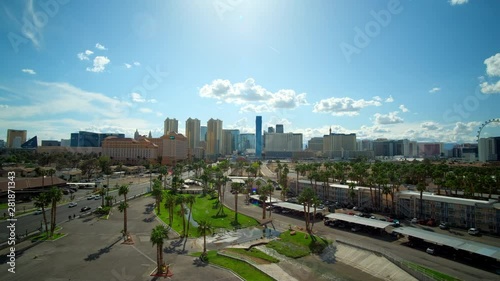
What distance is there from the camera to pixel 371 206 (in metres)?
69.3

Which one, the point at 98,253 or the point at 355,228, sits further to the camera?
the point at 355,228

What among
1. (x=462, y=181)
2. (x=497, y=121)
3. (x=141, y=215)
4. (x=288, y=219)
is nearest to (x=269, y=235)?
(x=288, y=219)

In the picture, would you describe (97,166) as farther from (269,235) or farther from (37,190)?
(269,235)

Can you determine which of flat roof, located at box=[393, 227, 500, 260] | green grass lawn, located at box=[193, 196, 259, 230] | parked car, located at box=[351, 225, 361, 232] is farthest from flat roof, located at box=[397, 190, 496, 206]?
green grass lawn, located at box=[193, 196, 259, 230]

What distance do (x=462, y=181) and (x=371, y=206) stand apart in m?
24.1

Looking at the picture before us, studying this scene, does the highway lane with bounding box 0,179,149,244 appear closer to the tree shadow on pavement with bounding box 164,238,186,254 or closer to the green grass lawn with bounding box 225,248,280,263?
the tree shadow on pavement with bounding box 164,238,186,254

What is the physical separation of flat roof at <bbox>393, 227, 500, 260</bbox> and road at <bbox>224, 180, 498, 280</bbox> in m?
2.16

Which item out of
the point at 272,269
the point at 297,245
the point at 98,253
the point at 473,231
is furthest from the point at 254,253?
the point at 473,231

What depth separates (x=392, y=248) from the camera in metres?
42.8

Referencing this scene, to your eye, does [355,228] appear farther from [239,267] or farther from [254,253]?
[239,267]

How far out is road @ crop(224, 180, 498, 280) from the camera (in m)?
34.2

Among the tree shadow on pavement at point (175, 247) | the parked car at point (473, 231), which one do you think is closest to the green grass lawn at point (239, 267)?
the tree shadow on pavement at point (175, 247)

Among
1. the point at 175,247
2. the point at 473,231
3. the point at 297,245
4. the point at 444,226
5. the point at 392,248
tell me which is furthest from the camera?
the point at 444,226

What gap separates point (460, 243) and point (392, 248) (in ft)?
29.0
